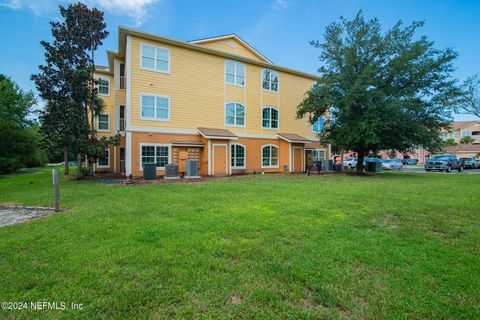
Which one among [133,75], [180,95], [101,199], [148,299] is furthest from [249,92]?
[148,299]

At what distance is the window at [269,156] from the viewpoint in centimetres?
2055

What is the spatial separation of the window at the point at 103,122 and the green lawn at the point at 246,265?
63.4 feet

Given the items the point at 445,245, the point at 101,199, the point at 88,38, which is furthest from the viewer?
the point at 88,38

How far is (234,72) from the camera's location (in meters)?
19.3

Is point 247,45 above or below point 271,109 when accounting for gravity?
above

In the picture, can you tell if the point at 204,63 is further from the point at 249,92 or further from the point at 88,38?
the point at 88,38

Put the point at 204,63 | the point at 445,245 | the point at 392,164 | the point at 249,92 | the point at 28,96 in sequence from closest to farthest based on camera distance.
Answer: the point at 445,245
the point at 204,63
the point at 249,92
the point at 392,164
the point at 28,96

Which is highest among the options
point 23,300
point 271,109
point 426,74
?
point 426,74

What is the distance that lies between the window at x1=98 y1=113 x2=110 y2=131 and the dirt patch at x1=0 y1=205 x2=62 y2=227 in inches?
665

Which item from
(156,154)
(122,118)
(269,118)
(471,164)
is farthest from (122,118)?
(471,164)

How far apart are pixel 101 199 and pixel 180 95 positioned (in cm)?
1076

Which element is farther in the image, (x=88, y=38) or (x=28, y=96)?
(x=28, y=96)

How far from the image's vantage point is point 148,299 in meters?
2.43

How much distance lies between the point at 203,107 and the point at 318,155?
506 inches
